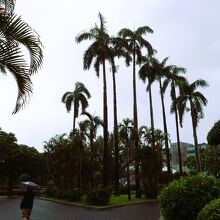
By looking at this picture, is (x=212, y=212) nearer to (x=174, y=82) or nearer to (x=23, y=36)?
(x=23, y=36)

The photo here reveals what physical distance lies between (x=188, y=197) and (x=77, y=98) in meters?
45.9

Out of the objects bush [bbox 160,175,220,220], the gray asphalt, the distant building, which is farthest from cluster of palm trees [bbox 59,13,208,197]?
the distant building

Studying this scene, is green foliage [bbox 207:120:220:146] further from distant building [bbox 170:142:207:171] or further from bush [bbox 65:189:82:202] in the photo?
distant building [bbox 170:142:207:171]

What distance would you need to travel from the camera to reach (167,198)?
1045 cm

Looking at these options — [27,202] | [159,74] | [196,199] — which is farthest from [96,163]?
[196,199]

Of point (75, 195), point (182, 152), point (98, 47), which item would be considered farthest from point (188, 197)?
point (182, 152)

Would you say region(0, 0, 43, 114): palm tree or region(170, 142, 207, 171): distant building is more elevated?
region(170, 142, 207, 171): distant building

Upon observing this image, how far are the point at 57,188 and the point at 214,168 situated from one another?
36.3 metres

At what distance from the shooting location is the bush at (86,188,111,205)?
81.7ft

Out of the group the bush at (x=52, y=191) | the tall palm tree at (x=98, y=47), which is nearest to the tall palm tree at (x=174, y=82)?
the tall palm tree at (x=98, y=47)

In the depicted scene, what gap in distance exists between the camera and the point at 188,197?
10.0m

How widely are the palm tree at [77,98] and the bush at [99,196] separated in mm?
30102

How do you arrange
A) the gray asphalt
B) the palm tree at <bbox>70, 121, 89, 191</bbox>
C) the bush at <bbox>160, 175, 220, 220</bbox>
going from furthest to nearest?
the palm tree at <bbox>70, 121, 89, 191</bbox>, the gray asphalt, the bush at <bbox>160, 175, 220, 220</bbox>

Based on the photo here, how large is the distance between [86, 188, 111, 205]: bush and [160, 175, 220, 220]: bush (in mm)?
14621
